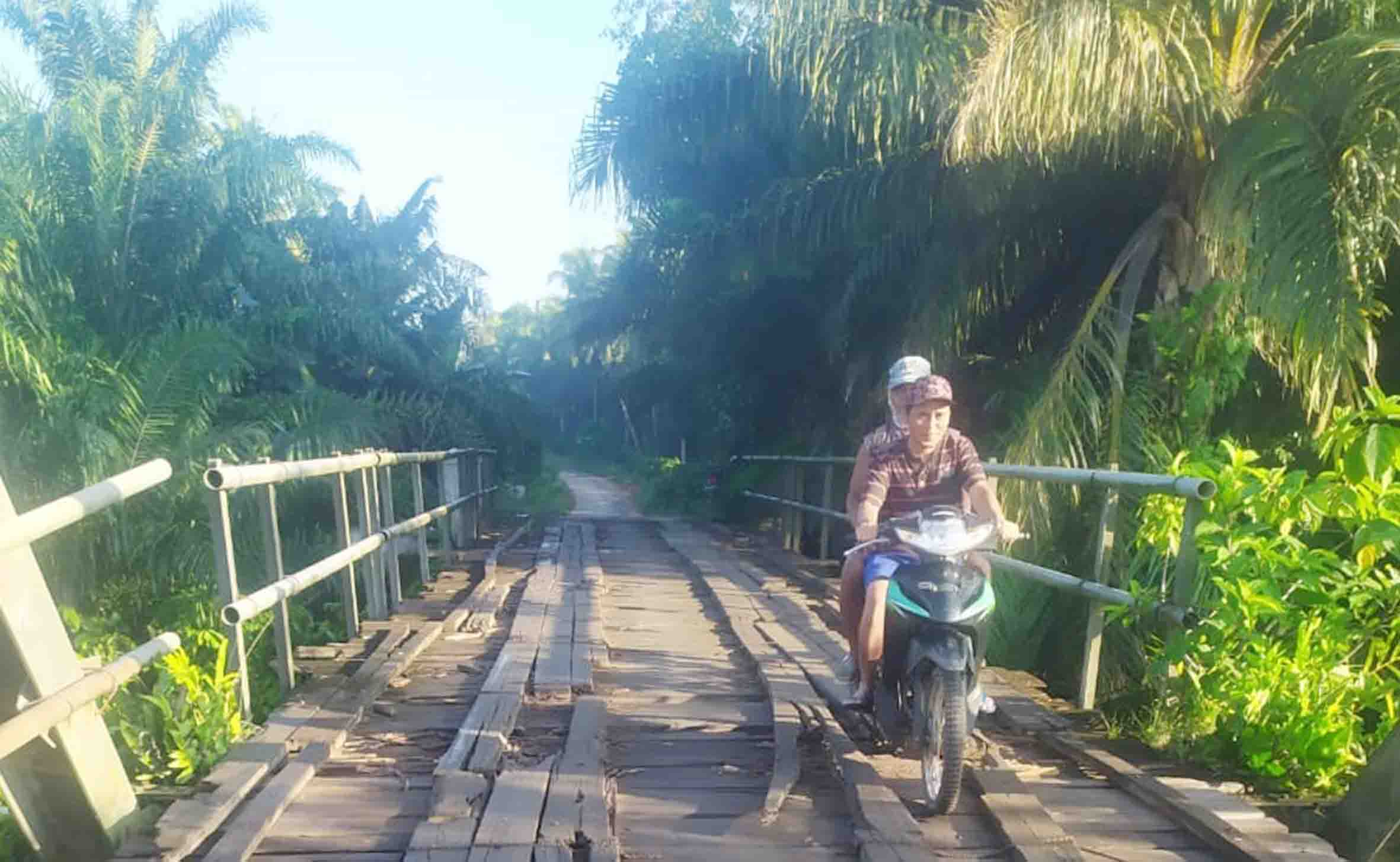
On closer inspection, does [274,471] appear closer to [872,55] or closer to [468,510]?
[872,55]

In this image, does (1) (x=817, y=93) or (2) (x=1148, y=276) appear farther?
(1) (x=817, y=93)

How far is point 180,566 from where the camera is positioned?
Answer: 8320 mm

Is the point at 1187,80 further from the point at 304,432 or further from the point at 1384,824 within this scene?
the point at 304,432

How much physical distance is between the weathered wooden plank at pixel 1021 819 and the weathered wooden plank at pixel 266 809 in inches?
84.9

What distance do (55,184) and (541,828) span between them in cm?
986

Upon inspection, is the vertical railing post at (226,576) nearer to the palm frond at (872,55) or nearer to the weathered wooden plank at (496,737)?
the weathered wooden plank at (496,737)

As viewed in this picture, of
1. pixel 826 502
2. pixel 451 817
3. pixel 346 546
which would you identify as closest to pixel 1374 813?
pixel 451 817

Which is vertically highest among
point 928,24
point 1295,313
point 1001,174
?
point 928,24

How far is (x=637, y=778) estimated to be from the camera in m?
3.52

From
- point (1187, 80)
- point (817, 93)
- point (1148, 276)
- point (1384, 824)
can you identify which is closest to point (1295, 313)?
point (1187, 80)

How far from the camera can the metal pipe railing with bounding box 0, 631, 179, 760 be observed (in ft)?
8.04

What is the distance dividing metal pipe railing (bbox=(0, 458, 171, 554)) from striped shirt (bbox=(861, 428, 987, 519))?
2477 millimetres

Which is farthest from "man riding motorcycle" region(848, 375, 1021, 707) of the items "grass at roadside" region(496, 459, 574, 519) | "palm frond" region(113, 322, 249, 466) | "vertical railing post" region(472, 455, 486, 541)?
"grass at roadside" region(496, 459, 574, 519)

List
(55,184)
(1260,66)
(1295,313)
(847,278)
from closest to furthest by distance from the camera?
1. (1295,313)
2. (1260,66)
3. (55,184)
4. (847,278)
